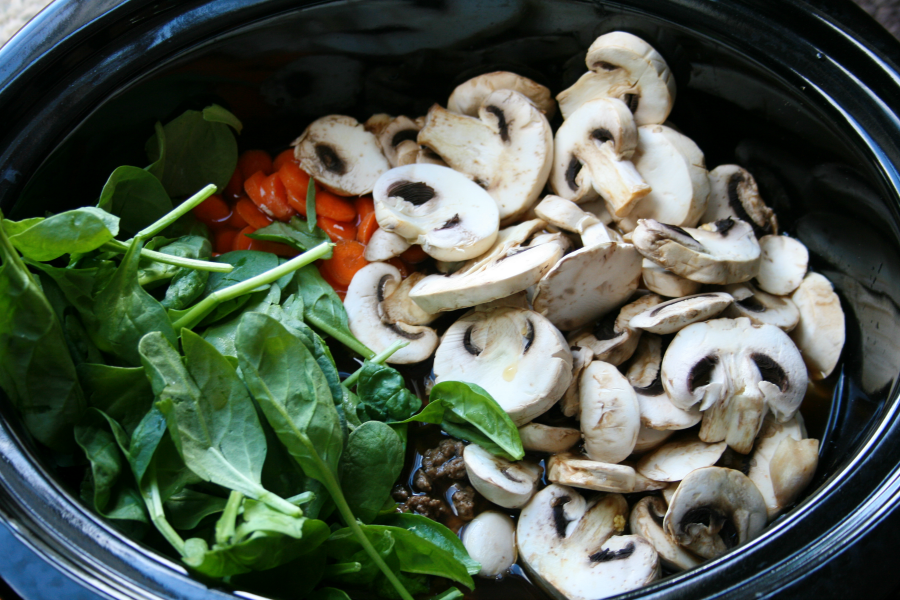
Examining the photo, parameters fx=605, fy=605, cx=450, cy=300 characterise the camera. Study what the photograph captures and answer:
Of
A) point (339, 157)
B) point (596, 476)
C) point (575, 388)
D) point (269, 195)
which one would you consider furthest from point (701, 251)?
point (269, 195)

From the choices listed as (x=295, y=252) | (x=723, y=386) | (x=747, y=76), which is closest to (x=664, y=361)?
(x=723, y=386)

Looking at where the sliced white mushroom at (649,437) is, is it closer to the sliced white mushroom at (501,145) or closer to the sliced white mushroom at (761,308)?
the sliced white mushroom at (761,308)

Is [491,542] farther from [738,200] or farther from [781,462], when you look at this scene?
[738,200]

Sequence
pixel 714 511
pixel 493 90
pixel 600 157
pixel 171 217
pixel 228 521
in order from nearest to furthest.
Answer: pixel 228 521 → pixel 714 511 → pixel 171 217 → pixel 600 157 → pixel 493 90

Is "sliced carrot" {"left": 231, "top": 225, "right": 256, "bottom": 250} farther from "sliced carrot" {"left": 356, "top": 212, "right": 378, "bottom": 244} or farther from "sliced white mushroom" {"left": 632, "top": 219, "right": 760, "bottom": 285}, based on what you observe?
"sliced white mushroom" {"left": 632, "top": 219, "right": 760, "bottom": 285}

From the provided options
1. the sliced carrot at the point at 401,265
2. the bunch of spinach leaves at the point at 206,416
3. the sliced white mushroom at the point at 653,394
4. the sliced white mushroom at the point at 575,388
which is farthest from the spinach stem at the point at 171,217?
the sliced white mushroom at the point at 653,394

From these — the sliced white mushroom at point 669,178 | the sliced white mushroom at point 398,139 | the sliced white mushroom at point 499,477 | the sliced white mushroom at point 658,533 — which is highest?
the sliced white mushroom at point 669,178

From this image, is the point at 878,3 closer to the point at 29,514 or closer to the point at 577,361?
the point at 577,361

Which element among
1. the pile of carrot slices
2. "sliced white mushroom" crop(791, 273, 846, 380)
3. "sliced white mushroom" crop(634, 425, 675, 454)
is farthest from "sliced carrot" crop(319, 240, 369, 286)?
"sliced white mushroom" crop(791, 273, 846, 380)
